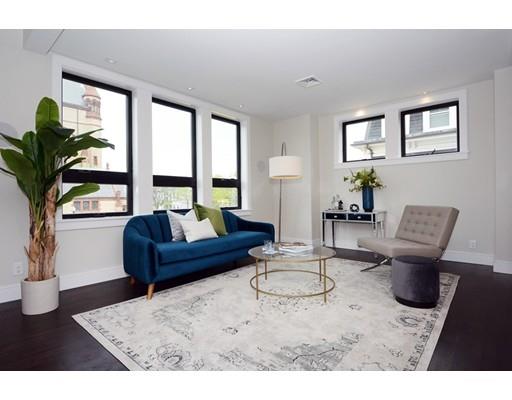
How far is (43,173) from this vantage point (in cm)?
245

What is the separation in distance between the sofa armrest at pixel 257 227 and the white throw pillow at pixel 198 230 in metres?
0.89

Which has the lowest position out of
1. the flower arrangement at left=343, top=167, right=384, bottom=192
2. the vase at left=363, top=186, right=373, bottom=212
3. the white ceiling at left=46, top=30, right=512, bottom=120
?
the vase at left=363, top=186, right=373, bottom=212

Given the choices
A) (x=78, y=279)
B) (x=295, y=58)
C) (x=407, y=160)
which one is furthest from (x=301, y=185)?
(x=78, y=279)

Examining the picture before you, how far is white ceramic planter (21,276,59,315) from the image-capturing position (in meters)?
2.35

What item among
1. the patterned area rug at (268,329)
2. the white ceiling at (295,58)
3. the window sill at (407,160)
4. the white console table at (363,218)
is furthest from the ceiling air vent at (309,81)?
the patterned area rug at (268,329)

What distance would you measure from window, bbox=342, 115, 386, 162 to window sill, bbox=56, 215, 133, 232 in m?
4.15

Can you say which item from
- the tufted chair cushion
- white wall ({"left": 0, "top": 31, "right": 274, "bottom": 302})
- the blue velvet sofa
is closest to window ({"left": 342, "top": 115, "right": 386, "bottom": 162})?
the tufted chair cushion

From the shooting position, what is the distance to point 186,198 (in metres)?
4.54

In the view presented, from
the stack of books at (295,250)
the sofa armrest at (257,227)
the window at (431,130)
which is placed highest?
the window at (431,130)

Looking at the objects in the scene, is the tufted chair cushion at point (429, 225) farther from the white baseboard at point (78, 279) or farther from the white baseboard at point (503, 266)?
the white baseboard at point (78, 279)

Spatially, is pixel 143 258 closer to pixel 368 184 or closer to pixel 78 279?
pixel 78 279

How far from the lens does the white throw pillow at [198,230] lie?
3.38 metres

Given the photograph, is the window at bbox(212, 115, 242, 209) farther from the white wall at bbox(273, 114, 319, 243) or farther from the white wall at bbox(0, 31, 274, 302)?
the white wall at bbox(0, 31, 274, 302)
